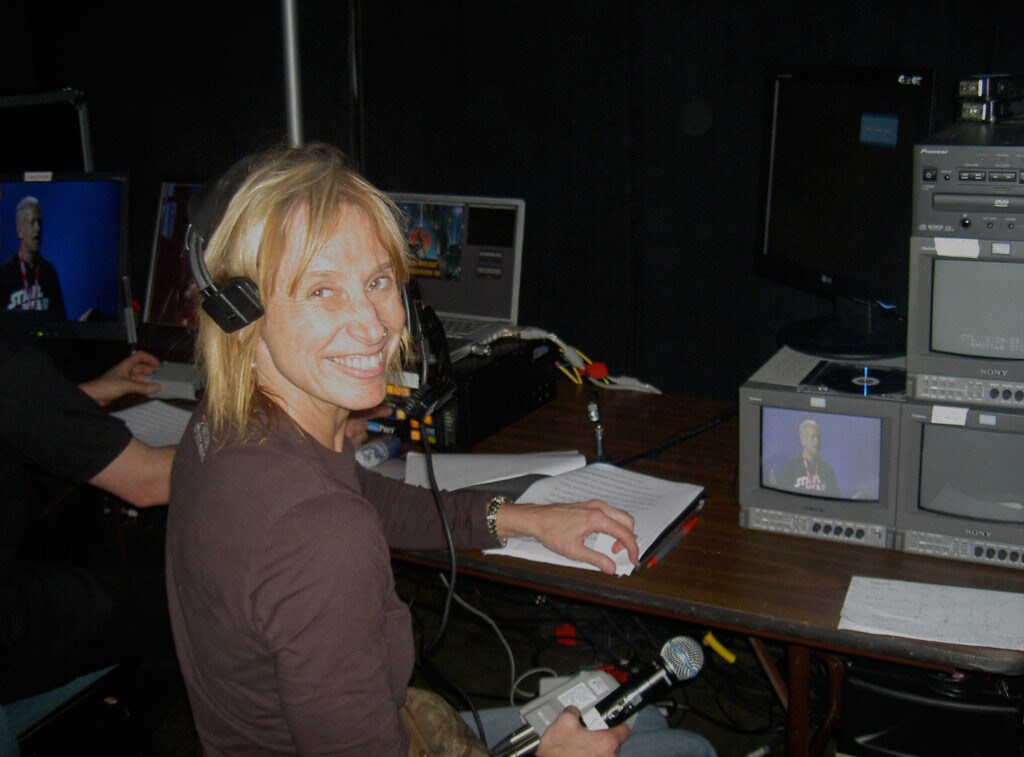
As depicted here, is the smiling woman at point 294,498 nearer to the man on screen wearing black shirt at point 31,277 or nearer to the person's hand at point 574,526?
the person's hand at point 574,526

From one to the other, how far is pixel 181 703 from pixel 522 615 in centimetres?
88

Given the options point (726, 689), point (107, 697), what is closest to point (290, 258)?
point (107, 697)

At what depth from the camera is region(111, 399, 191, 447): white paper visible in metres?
2.25

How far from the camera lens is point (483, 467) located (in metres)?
1.97

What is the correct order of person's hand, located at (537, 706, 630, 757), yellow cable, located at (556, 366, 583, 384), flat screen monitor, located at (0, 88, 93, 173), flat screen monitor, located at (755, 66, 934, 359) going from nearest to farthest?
1. person's hand, located at (537, 706, 630, 757)
2. flat screen monitor, located at (755, 66, 934, 359)
3. yellow cable, located at (556, 366, 583, 384)
4. flat screen monitor, located at (0, 88, 93, 173)

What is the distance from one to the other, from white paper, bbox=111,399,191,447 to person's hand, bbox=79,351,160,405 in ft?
0.13

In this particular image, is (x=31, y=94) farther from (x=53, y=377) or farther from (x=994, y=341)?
(x=994, y=341)

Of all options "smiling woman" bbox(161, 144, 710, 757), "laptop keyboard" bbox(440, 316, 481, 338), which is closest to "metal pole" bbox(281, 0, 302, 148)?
"laptop keyboard" bbox(440, 316, 481, 338)

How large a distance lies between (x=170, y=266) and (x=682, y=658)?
6.16ft

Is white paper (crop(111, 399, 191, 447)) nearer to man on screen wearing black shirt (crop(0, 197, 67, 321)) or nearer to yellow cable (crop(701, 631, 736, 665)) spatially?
man on screen wearing black shirt (crop(0, 197, 67, 321))

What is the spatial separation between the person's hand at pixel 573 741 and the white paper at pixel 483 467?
23.8 inches

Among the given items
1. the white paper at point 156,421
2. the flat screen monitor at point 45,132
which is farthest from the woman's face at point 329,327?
the flat screen monitor at point 45,132

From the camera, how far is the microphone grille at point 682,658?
1390 mm

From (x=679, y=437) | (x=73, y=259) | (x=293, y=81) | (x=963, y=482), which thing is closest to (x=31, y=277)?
(x=73, y=259)
